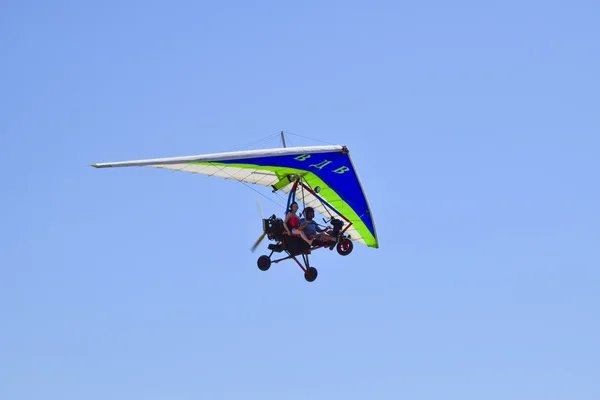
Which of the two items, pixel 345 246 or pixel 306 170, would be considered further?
pixel 306 170

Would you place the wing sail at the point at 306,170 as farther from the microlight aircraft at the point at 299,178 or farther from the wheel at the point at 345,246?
the wheel at the point at 345,246

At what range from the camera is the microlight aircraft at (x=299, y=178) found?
44562mm

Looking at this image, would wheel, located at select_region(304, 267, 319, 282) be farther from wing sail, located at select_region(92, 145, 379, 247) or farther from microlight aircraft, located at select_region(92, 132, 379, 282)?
wing sail, located at select_region(92, 145, 379, 247)

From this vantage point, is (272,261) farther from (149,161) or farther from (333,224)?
(149,161)

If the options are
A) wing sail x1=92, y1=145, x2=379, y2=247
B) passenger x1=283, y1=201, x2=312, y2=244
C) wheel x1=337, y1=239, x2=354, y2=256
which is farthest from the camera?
wheel x1=337, y1=239, x2=354, y2=256

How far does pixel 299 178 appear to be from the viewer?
46594mm

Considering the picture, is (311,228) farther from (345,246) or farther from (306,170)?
(306,170)

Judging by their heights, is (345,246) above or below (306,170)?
below

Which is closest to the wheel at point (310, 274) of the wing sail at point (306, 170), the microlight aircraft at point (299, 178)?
the microlight aircraft at point (299, 178)

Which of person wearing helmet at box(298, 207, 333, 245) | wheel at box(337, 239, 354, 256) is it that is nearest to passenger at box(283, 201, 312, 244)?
person wearing helmet at box(298, 207, 333, 245)

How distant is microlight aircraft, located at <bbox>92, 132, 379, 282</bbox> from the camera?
44.6 metres

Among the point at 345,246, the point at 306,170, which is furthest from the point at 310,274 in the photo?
the point at 306,170

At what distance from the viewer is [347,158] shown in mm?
45562

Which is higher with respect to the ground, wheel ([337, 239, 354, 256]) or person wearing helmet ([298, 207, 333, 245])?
person wearing helmet ([298, 207, 333, 245])
